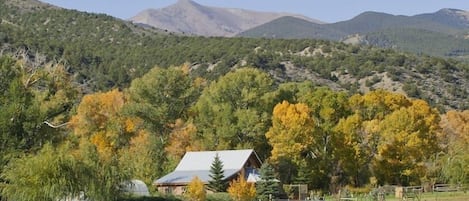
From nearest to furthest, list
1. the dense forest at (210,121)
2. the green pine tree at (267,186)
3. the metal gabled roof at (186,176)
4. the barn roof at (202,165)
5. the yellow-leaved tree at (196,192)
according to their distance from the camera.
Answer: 1. the dense forest at (210,121)
2. the yellow-leaved tree at (196,192)
3. the green pine tree at (267,186)
4. the metal gabled roof at (186,176)
5. the barn roof at (202,165)

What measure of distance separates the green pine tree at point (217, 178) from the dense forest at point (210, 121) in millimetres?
5810

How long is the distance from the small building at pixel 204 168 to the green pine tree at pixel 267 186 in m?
2.50

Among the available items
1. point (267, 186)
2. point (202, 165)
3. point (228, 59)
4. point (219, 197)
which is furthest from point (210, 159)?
point (228, 59)

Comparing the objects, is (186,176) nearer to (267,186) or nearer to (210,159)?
(210,159)

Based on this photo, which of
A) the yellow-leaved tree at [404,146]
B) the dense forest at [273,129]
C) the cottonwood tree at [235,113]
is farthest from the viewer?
the cottonwood tree at [235,113]

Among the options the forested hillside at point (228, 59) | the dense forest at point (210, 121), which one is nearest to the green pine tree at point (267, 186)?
the dense forest at point (210, 121)

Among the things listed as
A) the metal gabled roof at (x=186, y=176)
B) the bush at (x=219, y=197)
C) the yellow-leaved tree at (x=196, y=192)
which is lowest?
the bush at (x=219, y=197)

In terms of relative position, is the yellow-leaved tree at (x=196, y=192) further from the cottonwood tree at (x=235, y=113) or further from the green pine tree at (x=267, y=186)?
the cottonwood tree at (x=235, y=113)

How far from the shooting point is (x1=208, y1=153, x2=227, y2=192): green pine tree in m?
61.2

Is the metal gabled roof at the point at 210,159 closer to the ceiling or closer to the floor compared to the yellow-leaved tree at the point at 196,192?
closer to the ceiling

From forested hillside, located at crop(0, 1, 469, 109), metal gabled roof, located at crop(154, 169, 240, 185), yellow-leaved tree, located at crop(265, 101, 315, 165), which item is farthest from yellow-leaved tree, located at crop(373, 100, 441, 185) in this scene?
forested hillside, located at crop(0, 1, 469, 109)

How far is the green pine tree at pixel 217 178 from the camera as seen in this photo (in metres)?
61.2

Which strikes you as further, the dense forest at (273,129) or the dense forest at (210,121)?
the dense forest at (273,129)

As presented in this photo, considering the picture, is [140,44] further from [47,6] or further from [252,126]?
[252,126]
